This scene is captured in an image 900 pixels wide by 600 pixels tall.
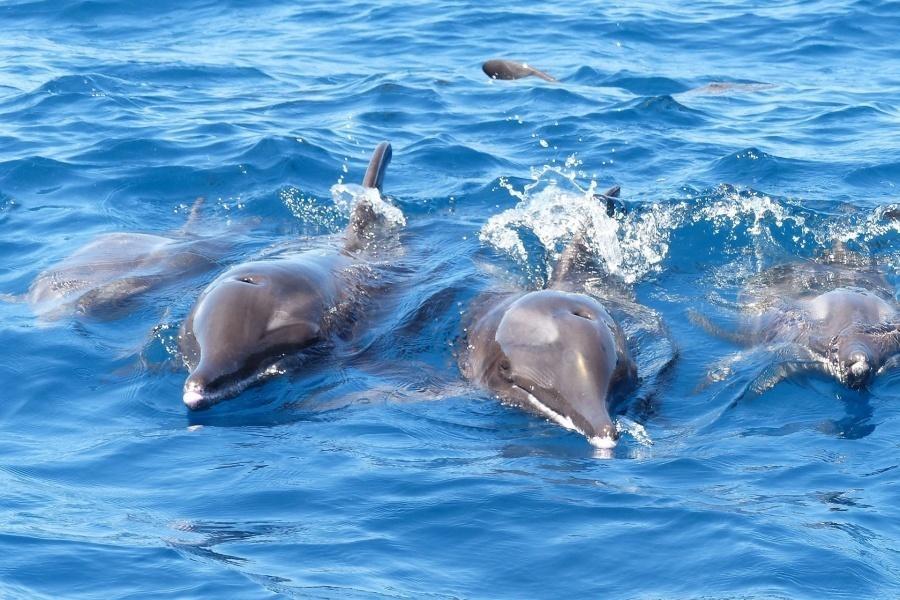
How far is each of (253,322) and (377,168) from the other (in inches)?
181

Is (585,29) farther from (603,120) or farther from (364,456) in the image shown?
(364,456)

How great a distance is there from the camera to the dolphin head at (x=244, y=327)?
32.7 feet

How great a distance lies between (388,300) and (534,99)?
353 inches

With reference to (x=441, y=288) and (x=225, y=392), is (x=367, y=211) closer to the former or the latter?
(x=441, y=288)

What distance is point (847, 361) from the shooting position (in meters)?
10.5

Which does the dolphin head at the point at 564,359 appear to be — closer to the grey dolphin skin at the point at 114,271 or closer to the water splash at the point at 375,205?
the grey dolphin skin at the point at 114,271

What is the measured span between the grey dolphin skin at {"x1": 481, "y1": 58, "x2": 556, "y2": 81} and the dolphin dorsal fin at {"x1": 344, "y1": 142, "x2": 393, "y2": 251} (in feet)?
23.0

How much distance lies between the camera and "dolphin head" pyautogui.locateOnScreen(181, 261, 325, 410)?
9969 millimetres

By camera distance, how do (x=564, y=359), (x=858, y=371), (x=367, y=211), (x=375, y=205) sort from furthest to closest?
1. (x=375, y=205)
2. (x=367, y=211)
3. (x=858, y=371)
4. (x=564, y=359)

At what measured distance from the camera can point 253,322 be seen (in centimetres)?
1027

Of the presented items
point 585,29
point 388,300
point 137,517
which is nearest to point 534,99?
point 585,29

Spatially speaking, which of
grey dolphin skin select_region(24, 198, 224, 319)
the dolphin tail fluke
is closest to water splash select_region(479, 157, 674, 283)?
the dolphin tail fluke

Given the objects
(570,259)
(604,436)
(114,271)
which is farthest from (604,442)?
(114,271)

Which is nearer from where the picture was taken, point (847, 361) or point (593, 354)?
point (593, 354)
